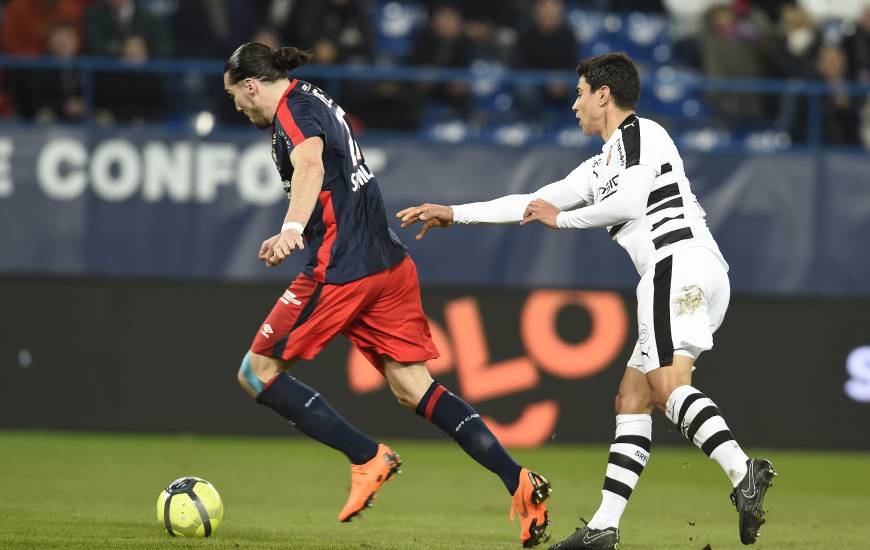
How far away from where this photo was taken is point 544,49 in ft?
46.3

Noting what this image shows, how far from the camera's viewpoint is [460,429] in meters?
6.60

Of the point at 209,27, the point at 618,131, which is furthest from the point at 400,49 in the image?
the point at 618,131

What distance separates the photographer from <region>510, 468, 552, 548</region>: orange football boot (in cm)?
625

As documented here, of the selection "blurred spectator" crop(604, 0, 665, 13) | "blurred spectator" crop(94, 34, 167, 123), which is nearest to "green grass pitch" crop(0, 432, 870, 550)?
"blurred spectator" crop(94, 34, 167, 123)

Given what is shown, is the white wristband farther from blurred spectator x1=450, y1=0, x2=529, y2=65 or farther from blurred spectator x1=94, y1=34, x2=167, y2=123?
blurred spectator x1=450, y1=0, x2=529, y2=65

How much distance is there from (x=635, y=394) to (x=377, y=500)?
8.75ft

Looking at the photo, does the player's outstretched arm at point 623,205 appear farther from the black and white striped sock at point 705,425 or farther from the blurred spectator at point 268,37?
the blurred spectator at point 268,37

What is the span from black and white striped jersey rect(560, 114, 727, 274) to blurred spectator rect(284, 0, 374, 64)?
767 cm

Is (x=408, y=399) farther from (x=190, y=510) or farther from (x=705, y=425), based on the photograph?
(x=705, y=425)

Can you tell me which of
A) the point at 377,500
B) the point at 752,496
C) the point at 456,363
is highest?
the point at 752,496

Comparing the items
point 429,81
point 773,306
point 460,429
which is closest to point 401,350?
point 460,429

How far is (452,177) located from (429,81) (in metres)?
1.58

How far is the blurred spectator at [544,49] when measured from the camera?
1405cm

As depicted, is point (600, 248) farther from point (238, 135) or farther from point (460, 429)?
point (460, 429)
